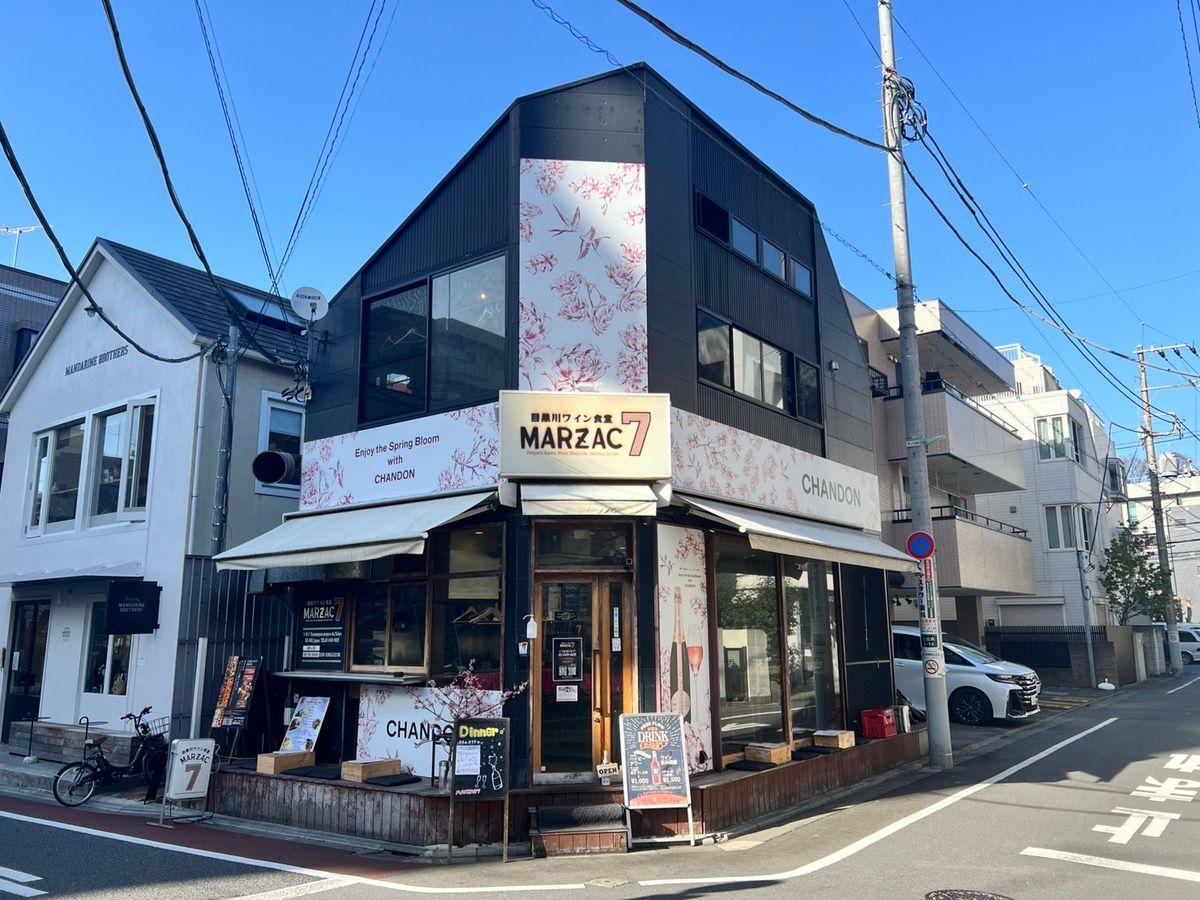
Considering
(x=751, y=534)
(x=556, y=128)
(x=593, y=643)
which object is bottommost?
(x=593, y=643)

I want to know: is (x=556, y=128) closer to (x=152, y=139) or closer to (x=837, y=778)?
(x=152, y=139)

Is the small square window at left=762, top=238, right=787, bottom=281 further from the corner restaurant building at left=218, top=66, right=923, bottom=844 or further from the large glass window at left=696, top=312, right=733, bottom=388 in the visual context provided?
the large glass window at left=696, top=312, right=733, bottom=388

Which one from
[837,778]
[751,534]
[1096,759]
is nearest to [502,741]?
[751,534]

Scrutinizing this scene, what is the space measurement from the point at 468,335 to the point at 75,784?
7.88 metres

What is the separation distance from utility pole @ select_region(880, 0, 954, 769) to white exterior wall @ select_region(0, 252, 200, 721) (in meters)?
11.2

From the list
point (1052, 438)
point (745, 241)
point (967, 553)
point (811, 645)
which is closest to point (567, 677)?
point (811, 645)

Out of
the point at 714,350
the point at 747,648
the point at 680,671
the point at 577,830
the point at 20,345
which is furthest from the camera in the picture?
the point at 20,345

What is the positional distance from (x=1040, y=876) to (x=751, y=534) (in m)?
4.19

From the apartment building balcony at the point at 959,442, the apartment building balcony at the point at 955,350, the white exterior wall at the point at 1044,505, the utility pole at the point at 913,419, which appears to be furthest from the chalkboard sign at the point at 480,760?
the white exterior wall at the point at 1044,505

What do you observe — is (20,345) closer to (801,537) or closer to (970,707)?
(801,537)

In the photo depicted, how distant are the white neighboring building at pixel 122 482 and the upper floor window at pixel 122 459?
25mm

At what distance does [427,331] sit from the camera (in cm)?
1155

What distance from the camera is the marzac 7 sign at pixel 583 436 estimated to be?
9.70 metres

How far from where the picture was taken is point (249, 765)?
36.8ft
